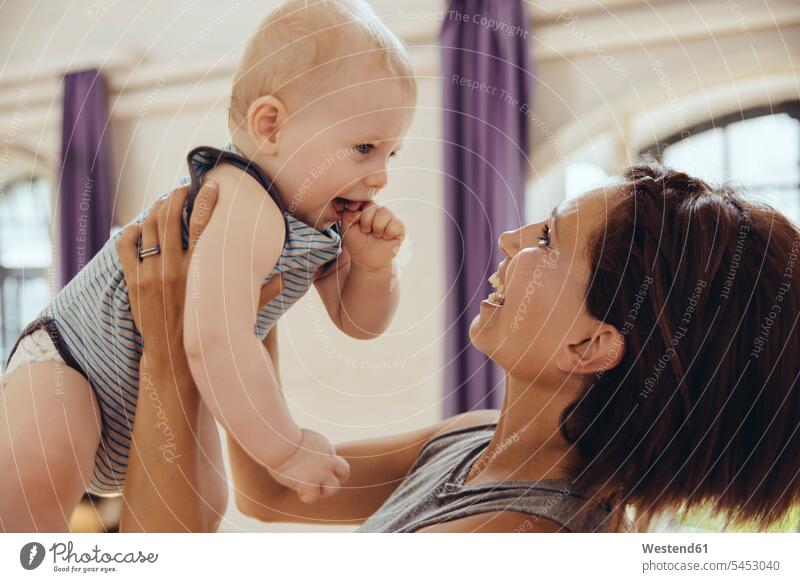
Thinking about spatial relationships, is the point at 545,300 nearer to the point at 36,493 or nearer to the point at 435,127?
the point at 435,127

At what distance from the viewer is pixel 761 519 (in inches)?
22.5

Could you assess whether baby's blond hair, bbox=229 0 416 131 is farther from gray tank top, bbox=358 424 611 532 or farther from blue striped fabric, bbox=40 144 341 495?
gray tank top, bbox=358 424 611 532

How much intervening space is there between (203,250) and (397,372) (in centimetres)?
20

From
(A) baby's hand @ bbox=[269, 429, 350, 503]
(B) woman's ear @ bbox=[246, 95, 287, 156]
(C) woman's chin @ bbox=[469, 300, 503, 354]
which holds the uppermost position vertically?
(B) woman's ear @ bbox=[246, 95, 287, 156]

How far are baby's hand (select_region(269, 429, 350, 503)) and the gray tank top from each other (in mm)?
89

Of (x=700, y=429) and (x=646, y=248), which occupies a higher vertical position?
(x=646, y=248)

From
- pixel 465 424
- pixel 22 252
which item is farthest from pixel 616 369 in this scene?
pixel 22 252

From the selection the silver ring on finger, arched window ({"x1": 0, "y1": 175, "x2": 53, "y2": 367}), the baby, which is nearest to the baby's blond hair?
the baby

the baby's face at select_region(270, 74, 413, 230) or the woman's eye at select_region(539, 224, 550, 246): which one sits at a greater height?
the baby's face at select_region(270, 74, 413, 230)

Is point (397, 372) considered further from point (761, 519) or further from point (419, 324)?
point (761, 519)

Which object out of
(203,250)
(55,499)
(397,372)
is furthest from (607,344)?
(55,499)

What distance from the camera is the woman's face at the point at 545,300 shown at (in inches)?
20.5

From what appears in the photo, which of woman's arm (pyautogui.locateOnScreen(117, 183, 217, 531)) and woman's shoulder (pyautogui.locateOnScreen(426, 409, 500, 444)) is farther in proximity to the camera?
woman's shoulder (pyautogui.locateOnScreen(426, 409, 500, 444))

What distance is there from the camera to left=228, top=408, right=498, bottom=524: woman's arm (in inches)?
23.1
